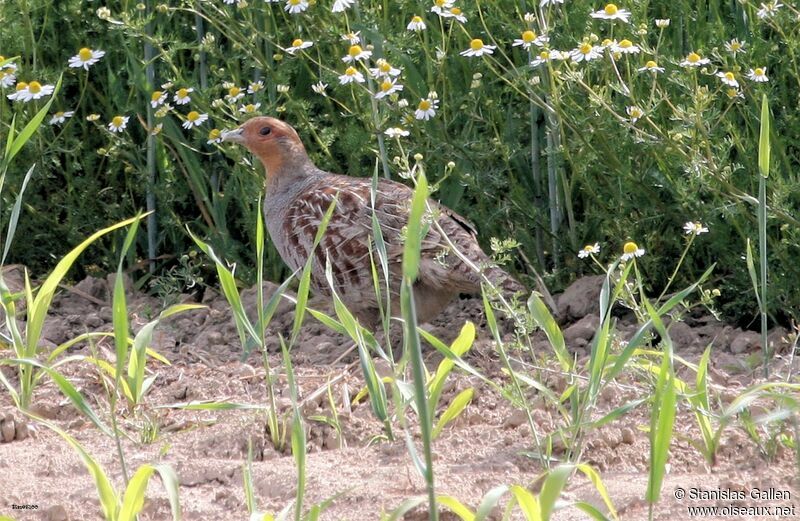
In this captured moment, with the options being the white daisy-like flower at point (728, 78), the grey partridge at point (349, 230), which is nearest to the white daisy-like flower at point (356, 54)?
the grey partridge at point (349, 230)

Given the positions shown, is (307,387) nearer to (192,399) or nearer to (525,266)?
(192,399)

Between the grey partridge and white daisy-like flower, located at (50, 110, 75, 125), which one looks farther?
white daisy-like flower, located at (50, 110, 75, 125)

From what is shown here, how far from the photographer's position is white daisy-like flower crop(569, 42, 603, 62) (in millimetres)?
4227

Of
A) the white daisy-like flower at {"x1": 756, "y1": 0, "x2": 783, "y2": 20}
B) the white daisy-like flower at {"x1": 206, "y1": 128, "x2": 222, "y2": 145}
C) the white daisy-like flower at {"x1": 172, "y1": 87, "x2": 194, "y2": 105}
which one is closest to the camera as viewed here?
the white daisy-like flower at {"x1": 756, "y1": 0, "x2": 783, "y2": 20}

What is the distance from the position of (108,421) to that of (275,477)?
2.67ft

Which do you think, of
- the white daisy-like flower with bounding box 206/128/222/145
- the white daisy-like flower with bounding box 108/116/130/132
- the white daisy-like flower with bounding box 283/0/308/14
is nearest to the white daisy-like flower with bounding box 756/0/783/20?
the white daisy-like flower with bounding box 283/0/308/14

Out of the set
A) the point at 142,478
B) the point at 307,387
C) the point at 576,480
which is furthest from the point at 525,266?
the point at 142,478

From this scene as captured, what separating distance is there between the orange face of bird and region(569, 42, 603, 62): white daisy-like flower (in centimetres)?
148

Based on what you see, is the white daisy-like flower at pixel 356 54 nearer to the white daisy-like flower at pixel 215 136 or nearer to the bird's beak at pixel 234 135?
the bird's beak at pixel 234 135

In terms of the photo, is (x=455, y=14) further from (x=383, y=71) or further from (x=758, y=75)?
(x=758, y=75)

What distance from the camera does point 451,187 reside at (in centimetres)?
520

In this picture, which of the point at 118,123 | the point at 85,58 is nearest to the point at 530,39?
the point at 118,123

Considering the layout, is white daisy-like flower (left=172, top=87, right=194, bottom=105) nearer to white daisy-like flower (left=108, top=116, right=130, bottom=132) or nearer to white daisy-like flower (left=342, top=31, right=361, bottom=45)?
white daisy-like flower (left=108, top=116, right=130, bottom=132)

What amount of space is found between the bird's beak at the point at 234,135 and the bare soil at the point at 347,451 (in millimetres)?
1048
